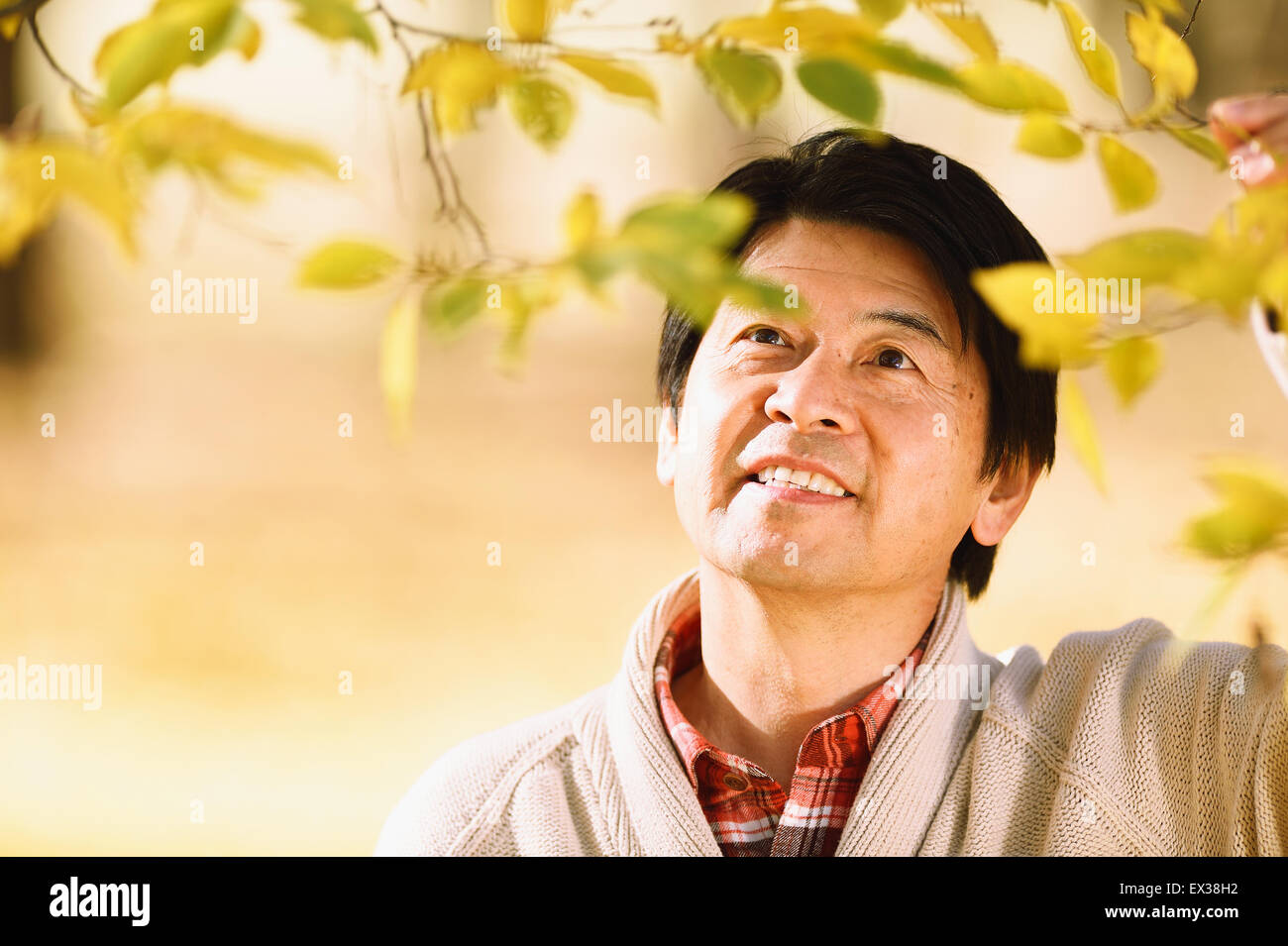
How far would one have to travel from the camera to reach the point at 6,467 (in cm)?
160

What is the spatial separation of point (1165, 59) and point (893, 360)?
316 millimetres

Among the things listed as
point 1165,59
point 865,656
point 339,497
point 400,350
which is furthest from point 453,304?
point 339,497

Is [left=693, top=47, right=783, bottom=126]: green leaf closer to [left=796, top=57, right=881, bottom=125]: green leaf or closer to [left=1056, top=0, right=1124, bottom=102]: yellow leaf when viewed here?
[left=796, top=57, right=881, bottom=125]: green leaf

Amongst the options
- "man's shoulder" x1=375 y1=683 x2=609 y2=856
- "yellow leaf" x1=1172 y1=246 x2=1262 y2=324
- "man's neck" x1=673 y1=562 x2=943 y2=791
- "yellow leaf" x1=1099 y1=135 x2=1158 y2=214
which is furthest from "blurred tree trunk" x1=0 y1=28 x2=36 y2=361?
"yellow leaf" x1=1172 y1=246 x2=1262 y2=324

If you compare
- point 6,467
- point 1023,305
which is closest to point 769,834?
point 1023,305

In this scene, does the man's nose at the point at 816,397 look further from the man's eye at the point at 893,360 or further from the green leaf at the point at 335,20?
the green leaf at the point at 335,20

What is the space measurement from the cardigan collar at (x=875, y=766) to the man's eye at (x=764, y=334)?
0.72 ft

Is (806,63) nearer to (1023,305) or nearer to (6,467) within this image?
(1023,305)

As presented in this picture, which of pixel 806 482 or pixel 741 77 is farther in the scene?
pixel 806 482

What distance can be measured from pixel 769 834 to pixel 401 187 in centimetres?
98

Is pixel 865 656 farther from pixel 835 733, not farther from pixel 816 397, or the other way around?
pixel 816 397

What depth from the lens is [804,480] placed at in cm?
78
